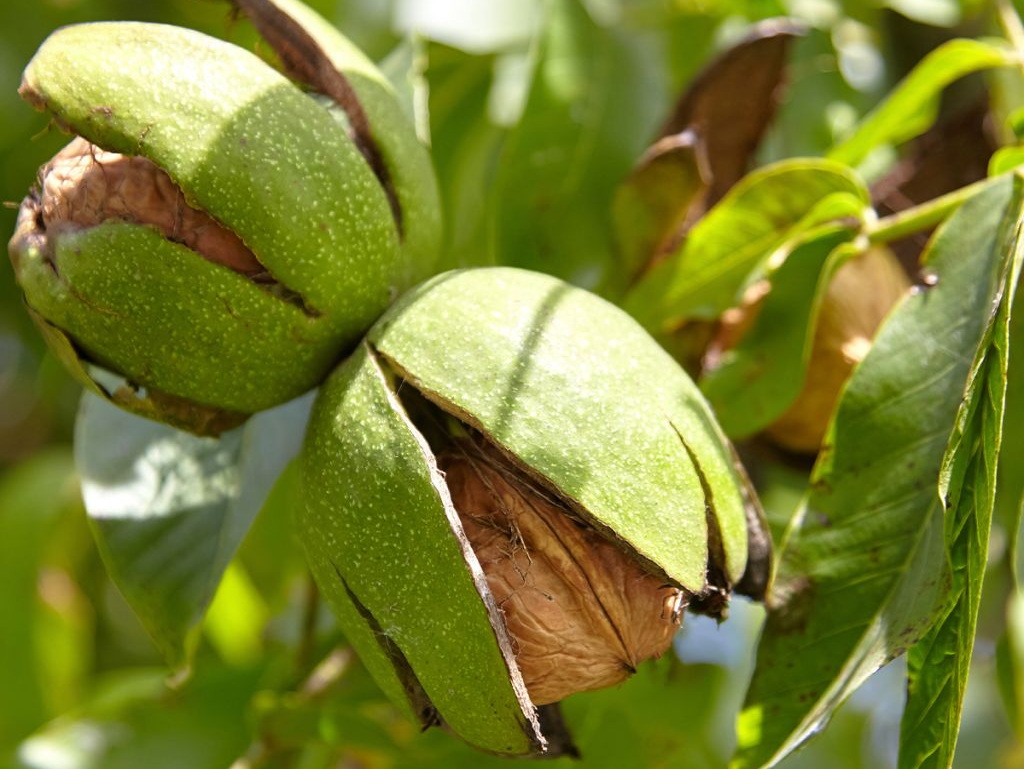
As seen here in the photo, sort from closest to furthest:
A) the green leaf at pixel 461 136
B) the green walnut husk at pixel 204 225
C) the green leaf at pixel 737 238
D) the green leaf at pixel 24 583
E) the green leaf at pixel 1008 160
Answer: the green walnut husk at pixel 204 225 < the green leaf at pixel 1008 160 < the green leaf at pixel 737 238 < the green leaf at pixel 461 136 < the green leaf at pixel 24 583

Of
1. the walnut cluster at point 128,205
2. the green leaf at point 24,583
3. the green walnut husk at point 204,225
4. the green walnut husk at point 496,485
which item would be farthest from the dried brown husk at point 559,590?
the green leaf at point 24,583

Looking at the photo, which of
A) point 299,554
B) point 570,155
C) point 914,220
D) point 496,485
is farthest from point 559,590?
point 299,554

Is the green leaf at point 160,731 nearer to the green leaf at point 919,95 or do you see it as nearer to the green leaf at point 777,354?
the green leaf at point 777,354

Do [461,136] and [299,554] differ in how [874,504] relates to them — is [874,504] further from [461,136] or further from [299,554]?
[299,554]

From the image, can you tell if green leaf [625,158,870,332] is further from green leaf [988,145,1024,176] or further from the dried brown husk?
the dried brown husk

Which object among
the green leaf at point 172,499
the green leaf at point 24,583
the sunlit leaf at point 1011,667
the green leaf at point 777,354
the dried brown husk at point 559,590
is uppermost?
the green leaf at point 777,354

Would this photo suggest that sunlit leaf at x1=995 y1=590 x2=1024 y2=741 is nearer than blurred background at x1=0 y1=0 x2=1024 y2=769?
Yes

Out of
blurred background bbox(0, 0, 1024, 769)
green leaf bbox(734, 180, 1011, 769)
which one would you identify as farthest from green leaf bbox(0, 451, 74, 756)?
green leaf bbox(734, 180, 1011, 769)
